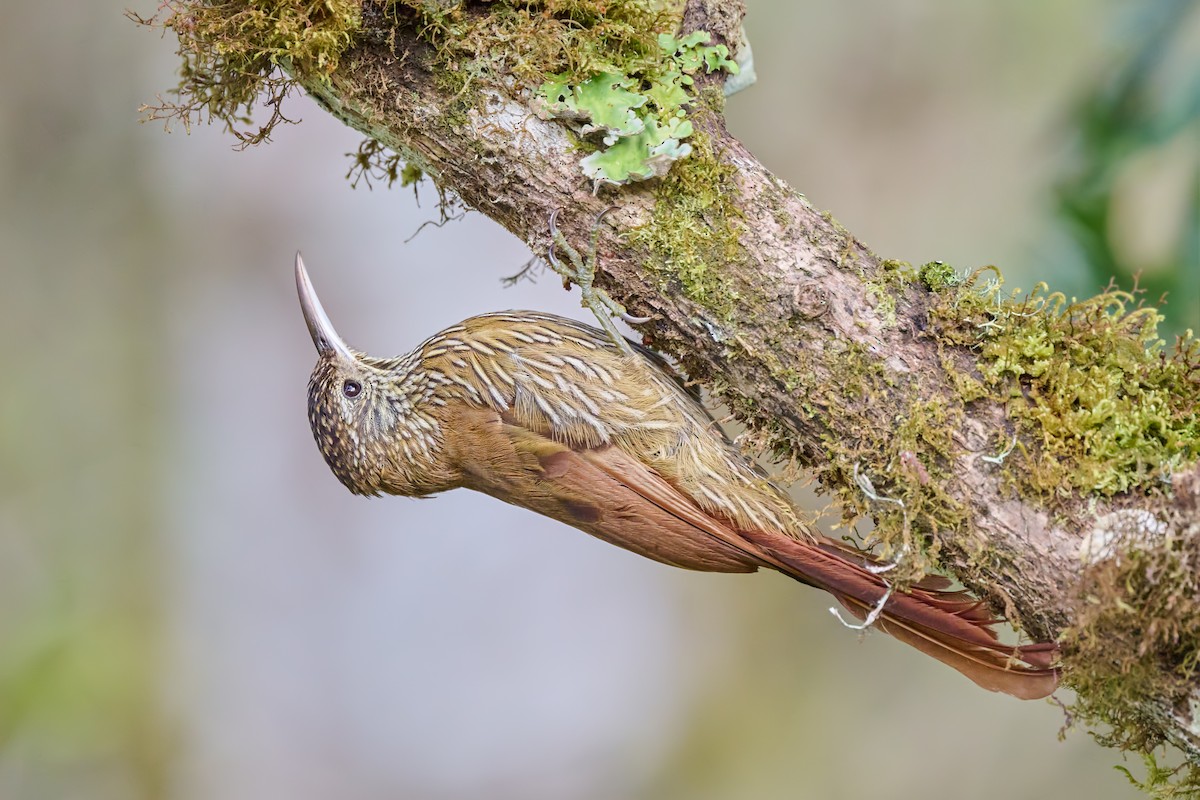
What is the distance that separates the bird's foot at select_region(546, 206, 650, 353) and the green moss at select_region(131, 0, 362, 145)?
539 millimetres

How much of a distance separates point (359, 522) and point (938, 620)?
2.64m

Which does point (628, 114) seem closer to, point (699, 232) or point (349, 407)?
point (699, 232)

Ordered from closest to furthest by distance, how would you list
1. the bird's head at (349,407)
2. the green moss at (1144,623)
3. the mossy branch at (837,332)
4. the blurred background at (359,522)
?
the green moss at (1144,623), the mossy branch at (837,332), the bird's head at (349,407), the blurred background at (359,522)

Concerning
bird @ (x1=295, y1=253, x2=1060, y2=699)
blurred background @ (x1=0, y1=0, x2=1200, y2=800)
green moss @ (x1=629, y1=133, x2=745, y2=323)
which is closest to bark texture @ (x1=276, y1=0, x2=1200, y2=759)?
green moss @ (x1=629, y1=133, x2=745, y2=323)

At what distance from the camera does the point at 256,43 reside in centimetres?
183

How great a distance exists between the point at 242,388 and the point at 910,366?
114 inches

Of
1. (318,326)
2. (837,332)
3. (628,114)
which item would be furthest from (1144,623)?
(318,326)

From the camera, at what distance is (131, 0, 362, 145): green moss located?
1757mm

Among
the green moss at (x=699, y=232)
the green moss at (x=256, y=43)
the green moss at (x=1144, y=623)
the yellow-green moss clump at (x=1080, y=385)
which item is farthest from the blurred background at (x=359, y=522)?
the green moss at (x=1144, y=623)

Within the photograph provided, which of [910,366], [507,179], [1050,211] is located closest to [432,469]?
[507,179]

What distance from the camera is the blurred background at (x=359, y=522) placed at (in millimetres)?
3686

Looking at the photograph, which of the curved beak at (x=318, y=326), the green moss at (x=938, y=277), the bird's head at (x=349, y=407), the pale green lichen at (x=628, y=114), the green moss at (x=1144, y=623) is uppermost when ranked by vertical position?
the green moss at (x=938, y=277)

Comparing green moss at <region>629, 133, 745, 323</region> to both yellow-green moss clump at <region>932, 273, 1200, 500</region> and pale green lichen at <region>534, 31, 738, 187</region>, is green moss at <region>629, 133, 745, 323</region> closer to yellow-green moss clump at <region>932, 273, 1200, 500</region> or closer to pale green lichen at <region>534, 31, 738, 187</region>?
pale green lichen at <region>534, 31, 738, 187</region>

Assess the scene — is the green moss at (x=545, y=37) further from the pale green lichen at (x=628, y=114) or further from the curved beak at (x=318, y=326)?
the curved beak at (x=318, y=326)
